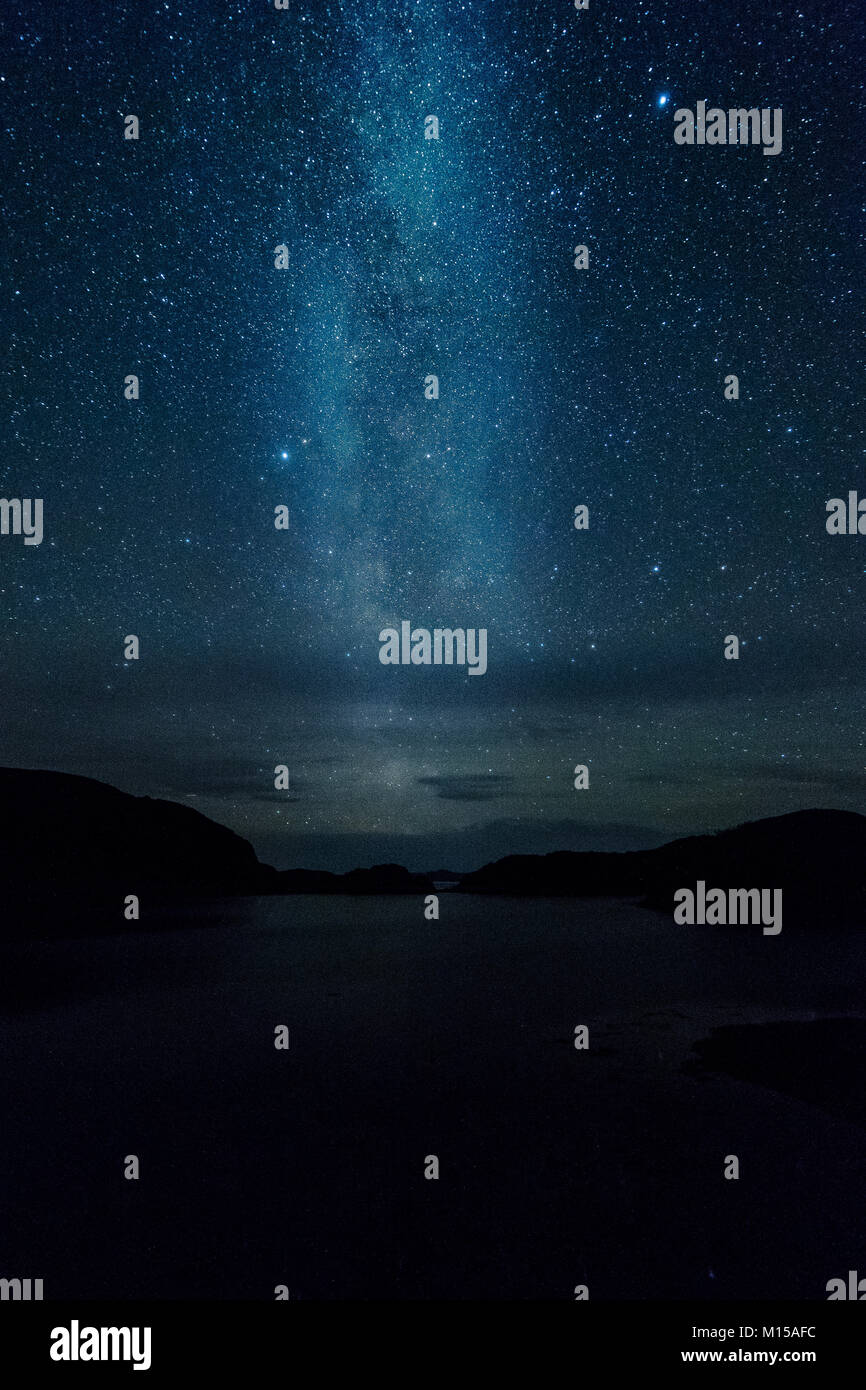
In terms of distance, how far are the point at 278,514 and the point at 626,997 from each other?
125 inches

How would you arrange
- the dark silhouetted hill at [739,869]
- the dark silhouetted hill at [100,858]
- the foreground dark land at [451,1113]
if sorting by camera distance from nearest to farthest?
1. the foreground dark land at [451,1113]
2. the dark silhouetted hill at [739,869]
3. the dark silhouetted hill at [100,858]

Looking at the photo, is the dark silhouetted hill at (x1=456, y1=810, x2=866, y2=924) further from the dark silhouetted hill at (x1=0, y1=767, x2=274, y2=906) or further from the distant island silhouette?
the dark silhouetted hill at (x1=0, y1=767, x2=274, y2=906)

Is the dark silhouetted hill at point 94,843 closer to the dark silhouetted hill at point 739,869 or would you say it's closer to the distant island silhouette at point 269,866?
the distant island silhouette at point 269,866

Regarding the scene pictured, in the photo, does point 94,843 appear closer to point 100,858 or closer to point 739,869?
point 100,858

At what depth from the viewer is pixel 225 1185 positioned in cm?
267

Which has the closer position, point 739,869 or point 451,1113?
point 451,1113

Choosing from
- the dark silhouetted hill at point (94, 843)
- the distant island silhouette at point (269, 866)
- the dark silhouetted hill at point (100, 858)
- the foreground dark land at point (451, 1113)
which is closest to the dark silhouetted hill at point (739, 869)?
the distant island silhouette at point (269, 866)

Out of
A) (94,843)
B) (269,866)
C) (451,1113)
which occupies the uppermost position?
(94,843)

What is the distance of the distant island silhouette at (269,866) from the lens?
2838 millimetres

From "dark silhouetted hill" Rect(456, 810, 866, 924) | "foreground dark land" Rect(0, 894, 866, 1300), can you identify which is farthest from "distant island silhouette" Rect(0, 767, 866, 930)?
"foreground dark land" Rect(0, 894, 866, 1300)

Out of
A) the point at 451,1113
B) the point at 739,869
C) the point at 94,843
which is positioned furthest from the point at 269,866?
the point at 739,869

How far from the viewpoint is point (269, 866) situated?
320cm
